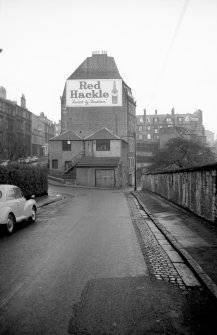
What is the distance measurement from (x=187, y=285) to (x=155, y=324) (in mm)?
1678

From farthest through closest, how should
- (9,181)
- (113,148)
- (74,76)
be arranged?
(74,76) < (113,148) < (9,181)

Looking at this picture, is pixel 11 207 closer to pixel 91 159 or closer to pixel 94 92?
pixel 91 159

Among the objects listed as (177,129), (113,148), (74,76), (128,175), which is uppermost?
(74,76)

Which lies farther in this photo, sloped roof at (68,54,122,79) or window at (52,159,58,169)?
sloped roof at (68,54,122,79)

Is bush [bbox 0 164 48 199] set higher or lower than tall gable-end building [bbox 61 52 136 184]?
lower

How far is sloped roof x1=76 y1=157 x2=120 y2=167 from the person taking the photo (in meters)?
52.5

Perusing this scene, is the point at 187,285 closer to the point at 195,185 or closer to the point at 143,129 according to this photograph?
the point at 195,185

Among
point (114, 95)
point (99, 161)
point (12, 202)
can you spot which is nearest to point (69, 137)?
point (99, 161)

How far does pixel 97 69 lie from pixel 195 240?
5638 cm

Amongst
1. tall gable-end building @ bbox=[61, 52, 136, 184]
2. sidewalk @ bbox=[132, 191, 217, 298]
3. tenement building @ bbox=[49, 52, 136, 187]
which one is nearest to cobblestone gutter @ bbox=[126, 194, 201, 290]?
sidewalk @ bbox=[132, 191, 217, 298]

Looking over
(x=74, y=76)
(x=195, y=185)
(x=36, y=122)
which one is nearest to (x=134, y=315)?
(x=195, y=185)

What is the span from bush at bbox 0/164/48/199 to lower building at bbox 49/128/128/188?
809 inches

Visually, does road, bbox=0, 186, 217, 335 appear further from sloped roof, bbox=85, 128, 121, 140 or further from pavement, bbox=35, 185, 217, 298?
sloped roof, bbox=85, 128, 121, 140

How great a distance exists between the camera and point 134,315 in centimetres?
440
